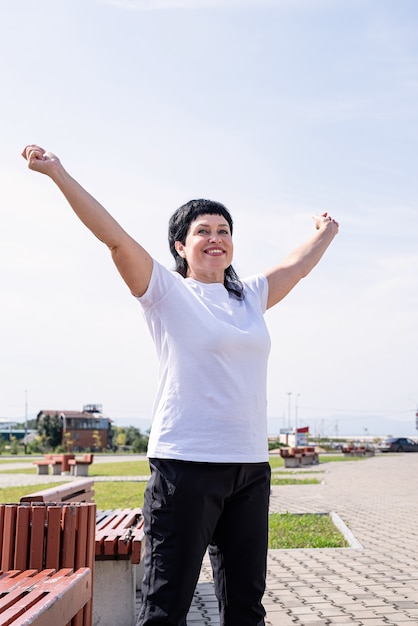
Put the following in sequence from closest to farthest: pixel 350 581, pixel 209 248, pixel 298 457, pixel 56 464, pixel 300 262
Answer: pixel 209 248
pixel 300 262
pixel 350 581
pixel 56 464
pixel 298 457

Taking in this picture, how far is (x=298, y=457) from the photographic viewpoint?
26750mm

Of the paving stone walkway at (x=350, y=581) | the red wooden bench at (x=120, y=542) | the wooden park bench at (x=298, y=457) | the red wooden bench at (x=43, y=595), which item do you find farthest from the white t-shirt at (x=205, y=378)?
the wooden park bench at (x=298, y=457)

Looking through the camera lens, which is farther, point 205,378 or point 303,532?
point 303,532

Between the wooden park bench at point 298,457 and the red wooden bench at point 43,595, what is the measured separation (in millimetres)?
23032

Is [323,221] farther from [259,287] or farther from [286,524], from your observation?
[286,524]

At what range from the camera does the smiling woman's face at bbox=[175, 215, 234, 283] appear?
2816 mm

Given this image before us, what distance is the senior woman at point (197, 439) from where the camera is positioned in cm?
241

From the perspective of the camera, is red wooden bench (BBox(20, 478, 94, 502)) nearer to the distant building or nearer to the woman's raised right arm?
the woman's raised right arm

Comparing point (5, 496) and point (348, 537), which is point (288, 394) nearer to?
point (5, 496)

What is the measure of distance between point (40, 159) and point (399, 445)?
1792 inches


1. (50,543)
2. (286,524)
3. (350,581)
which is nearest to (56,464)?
(286,524)

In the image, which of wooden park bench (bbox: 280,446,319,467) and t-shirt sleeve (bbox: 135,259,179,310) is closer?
t-shirt sleeve (bbox: 135,259,179,310)

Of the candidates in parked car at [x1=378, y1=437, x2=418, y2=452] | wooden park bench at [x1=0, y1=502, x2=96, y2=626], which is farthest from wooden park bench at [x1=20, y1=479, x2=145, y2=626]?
parked car at [x1=378, y1=437, x2=418, y2=452]

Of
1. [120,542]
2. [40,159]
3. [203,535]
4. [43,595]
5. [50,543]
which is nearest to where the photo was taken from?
[203,535]
